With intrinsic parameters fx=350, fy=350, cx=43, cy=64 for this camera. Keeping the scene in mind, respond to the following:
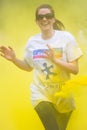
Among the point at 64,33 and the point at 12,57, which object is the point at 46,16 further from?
the point at 12,57

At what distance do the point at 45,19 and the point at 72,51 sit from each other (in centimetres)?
18

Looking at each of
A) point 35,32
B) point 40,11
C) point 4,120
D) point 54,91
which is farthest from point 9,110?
point 40,11

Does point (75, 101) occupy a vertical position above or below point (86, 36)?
below

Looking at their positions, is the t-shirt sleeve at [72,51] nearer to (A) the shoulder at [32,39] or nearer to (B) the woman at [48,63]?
(B) the woman at [48,63]

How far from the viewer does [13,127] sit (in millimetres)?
1632

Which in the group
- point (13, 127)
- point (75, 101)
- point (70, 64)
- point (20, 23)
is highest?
point (20, 23)

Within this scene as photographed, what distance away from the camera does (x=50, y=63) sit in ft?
4.77

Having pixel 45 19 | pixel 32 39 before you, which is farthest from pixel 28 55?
pixel 45 19

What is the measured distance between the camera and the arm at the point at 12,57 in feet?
4.77

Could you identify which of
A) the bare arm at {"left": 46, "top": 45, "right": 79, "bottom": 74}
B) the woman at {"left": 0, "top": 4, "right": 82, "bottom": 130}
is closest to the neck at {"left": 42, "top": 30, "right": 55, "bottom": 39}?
the woman at {"left": 0, "top": 4, "right": 82, "bottom": 130}

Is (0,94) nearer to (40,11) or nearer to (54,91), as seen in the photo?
(54,91)

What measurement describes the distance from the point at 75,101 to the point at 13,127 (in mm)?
319

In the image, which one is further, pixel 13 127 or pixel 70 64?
pixel 13 127

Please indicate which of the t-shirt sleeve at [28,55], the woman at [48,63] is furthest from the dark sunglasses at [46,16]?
the t-shirt sleeve at [28,55]
